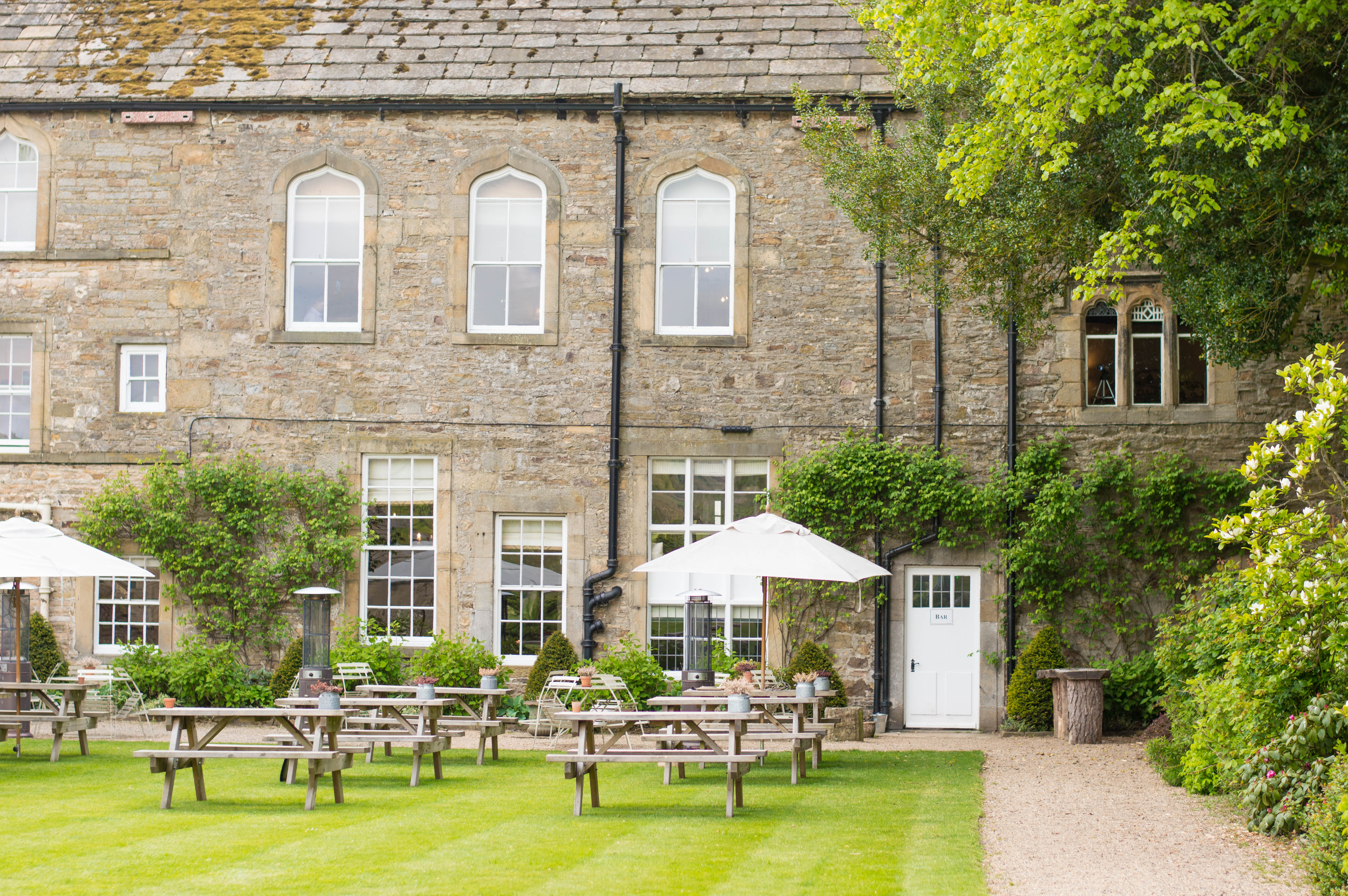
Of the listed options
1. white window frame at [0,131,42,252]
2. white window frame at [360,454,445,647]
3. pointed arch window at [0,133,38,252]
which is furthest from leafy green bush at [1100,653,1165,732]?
pointed arch window at [0,133,38,252]

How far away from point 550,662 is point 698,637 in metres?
1.71

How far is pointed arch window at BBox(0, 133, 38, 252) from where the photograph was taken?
1708 centimetres

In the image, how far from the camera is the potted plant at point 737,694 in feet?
31.3

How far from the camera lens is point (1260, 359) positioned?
12992 mm

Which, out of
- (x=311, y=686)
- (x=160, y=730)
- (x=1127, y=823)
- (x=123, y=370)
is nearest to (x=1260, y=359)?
(x=1127, y=823)

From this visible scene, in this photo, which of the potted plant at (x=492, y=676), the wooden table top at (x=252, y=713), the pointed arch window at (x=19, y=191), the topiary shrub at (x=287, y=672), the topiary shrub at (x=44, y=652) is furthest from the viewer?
the pointed arch window at (x=19, y=191)

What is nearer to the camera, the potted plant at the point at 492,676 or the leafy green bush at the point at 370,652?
the potted plant at the point at 492,676

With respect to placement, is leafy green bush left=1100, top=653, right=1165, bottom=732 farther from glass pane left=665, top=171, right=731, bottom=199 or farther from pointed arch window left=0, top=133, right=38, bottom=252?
pointed arch window left=0, top=133, right=38, bottom=252

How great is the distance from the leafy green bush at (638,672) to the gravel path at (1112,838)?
375 cm

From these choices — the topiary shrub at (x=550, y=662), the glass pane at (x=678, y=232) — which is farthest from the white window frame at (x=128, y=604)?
the glass pane at (x=678, y=232)

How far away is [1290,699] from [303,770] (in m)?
7.52

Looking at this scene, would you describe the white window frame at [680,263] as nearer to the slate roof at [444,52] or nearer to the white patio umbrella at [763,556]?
the slate roof at [444,52]

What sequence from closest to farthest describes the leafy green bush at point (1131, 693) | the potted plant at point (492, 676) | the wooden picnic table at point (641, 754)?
the wooden picnic table at point (641, 754) → the potted plant at point (492, 676) → the leafy green bush at point (1131, 693)

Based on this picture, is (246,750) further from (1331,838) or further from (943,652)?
(943,652)
